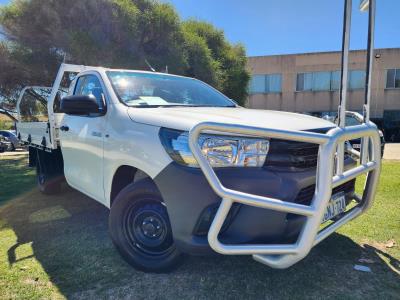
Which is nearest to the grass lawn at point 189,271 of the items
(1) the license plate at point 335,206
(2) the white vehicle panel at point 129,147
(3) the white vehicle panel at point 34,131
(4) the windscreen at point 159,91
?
(1) the license plate at point 335,206

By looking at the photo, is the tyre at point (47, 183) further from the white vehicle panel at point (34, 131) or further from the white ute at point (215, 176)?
the white ute at point (215, 176)

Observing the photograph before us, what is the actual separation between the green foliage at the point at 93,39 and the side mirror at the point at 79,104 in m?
7.09

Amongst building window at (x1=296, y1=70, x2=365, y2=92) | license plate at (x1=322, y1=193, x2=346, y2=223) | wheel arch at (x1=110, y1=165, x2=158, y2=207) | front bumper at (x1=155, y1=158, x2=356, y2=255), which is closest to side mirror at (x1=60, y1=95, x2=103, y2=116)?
wheel arch at (x1=110, y1=165, x2=158, y2=207)

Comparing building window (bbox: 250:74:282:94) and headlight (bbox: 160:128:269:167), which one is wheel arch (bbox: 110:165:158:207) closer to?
headlight (bbox: 160:128:269:167)

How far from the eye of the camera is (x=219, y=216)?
2.09 meters

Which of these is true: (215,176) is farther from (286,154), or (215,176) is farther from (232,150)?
(286,154)

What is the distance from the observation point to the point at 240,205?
7.29 feet

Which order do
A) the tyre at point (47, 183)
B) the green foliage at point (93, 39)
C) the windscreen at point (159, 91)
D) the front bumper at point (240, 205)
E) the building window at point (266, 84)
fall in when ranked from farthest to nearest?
the building window at point (266, 84) → the green foliage at point (93, 39) → the tyre at point (47, 183) → the windscreen at point (159, 91) → the front bumper at point (240, 205)

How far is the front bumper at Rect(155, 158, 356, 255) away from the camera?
221 centimetres

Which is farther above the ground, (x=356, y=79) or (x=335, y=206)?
(x=356, y=79)

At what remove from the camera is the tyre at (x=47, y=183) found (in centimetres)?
571

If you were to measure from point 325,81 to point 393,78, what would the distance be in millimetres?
5280

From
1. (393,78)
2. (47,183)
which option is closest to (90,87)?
(47,183)

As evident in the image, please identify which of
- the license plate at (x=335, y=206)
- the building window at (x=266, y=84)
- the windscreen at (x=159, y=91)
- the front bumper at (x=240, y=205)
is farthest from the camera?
the building window at (x=266, y=84)
